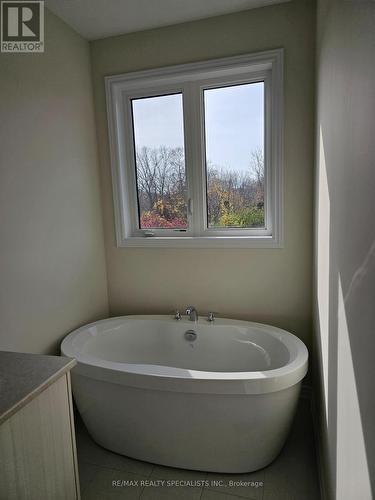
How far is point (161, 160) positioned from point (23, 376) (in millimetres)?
1890

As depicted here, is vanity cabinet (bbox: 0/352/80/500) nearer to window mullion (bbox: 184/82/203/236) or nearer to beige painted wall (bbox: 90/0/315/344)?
beige painted wall (bbox: 90/0/315/344)

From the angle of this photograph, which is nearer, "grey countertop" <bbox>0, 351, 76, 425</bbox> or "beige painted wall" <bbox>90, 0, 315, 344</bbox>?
"grey countertop" <bbox>0, 351, 76, 425</bbox>

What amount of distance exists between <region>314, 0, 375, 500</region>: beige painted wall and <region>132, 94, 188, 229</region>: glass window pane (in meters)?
1.38

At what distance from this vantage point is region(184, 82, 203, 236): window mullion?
240 centimetres

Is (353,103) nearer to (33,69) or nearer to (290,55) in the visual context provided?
(290,55)

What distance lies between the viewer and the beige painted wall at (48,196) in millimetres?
1796

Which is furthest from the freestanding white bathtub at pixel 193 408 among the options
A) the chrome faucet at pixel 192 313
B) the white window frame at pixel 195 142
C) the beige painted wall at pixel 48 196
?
the white window frame at pixel 195 142

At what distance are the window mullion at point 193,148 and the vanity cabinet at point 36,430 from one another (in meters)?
1.60

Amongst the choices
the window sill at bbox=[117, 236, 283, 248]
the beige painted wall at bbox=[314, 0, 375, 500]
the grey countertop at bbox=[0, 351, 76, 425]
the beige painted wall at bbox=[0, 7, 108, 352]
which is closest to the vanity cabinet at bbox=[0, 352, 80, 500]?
the grey countertop at bbox=[0, 351, 76, 425]

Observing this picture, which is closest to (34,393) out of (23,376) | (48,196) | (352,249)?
(23,376)

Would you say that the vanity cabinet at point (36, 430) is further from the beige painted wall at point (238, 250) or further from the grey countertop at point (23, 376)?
the beige painted wall at point (238, 250)

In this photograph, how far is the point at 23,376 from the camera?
3.49 feet

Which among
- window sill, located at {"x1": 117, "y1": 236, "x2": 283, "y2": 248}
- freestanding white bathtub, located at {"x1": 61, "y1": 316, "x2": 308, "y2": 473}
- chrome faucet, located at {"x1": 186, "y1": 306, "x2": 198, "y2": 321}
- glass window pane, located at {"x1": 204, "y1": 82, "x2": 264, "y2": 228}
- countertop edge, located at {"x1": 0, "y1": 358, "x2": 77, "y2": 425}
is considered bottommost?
freestanding white bathtub, located at {"x1": 61, "y1": 316, "x2": 308, "y2": 473}

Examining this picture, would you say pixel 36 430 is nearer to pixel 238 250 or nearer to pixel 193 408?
pixel 193 408
